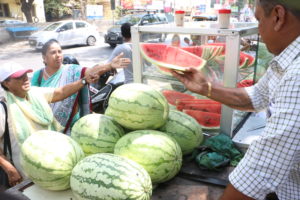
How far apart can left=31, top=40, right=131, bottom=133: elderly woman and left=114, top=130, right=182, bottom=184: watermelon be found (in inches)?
67.3

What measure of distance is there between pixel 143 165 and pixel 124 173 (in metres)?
0.21

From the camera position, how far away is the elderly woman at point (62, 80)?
3291 millimetres

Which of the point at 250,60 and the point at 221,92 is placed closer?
the point at 221,92

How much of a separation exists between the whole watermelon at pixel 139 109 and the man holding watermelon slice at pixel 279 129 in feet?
2.33

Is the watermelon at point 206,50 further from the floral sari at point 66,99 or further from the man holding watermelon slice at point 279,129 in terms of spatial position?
the floral sari at point 66,99

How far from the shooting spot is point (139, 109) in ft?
5.96

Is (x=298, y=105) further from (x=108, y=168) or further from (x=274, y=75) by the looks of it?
(x=108, y=168)

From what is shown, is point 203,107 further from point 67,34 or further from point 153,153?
point 67,34

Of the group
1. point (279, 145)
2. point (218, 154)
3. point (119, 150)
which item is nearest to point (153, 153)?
point (119, 150)

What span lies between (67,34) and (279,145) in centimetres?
1792

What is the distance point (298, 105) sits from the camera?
106cm

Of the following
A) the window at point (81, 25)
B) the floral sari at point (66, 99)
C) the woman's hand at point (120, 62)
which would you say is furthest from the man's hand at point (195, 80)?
the window at point (81, 25)

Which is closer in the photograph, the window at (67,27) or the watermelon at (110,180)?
the watermelon at (110,180)

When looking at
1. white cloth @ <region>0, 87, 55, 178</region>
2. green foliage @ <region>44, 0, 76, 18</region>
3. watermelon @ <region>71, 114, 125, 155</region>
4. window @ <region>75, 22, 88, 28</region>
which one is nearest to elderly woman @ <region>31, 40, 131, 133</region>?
white cloth @ <region>0, 87, 55, 178</region>
